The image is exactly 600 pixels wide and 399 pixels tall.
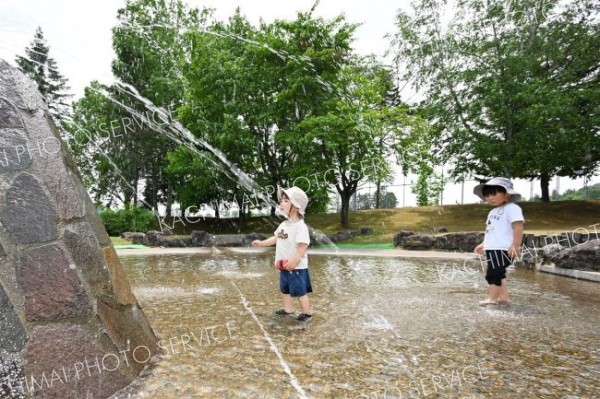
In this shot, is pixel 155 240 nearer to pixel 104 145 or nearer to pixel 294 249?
pixel 294 249

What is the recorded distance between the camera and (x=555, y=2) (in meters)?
23.3

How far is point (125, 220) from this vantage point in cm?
2430

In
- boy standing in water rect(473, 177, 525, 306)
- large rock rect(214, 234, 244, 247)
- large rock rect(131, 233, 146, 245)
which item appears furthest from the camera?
large rock rect(131, 233, 146, 245)

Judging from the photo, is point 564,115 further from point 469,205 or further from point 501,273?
point 501,273

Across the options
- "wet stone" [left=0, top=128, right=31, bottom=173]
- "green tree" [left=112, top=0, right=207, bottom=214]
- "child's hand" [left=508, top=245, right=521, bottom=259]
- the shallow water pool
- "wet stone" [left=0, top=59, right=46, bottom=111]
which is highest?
"green tree" [left=112, top=0, right=207, bottom=214]

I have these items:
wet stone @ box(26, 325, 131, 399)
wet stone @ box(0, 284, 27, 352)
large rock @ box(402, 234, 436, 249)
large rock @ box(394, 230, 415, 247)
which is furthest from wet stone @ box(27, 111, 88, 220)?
large rock @ box(394, 230, 415, 247)

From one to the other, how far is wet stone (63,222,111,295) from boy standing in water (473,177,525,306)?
4.09 m

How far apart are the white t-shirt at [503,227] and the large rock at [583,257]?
153 inches

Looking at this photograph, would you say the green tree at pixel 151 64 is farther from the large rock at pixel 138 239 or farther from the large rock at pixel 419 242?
the large rock at pixel 419 242

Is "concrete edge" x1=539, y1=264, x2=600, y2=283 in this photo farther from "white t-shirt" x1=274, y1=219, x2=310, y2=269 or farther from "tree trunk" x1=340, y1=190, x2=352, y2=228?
"tree trunk" x1=340, y1=190, x2=352, y2=228

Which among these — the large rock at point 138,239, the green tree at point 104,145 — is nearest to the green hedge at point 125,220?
the green tree at point 104,145

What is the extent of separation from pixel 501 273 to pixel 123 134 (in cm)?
3014

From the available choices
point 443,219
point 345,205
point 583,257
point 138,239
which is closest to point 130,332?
point 583,257

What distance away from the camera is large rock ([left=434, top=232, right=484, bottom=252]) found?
1297 centimetres
